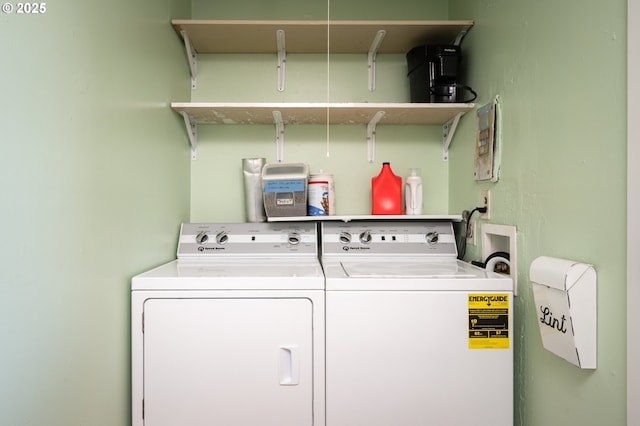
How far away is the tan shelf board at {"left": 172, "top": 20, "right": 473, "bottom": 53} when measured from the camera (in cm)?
189

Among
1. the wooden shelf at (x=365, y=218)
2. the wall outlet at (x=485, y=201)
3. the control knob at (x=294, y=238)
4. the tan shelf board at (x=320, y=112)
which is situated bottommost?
the control knob at (x=294, y=238)

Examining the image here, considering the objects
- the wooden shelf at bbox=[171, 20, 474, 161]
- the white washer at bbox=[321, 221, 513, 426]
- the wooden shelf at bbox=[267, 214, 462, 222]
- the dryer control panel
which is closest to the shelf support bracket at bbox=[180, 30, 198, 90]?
the wooden shelf at bbox=[171, 20, 474, 161]

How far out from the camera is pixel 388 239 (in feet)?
6.37

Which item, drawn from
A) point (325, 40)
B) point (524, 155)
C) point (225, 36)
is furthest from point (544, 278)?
point (225, 36)

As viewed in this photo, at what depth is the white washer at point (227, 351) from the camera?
133cm

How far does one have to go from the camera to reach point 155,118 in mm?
1703

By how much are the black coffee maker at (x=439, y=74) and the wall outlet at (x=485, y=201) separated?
0.51m

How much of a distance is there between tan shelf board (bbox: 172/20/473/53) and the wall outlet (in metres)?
0.89

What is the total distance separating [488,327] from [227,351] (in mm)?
956

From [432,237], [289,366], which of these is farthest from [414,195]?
[289,366]

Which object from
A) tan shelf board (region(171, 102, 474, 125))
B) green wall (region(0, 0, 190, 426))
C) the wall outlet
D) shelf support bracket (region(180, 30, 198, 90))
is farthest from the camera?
shelf support bracket (region(180, 30, 198, 90))

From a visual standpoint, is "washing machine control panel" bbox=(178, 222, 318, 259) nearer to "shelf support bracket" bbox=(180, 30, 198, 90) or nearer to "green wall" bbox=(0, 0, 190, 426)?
"green wall" bbox=(0, 0, 190, 426)

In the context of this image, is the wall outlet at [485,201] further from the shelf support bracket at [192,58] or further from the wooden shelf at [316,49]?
the shelf support bracket at [192,58]

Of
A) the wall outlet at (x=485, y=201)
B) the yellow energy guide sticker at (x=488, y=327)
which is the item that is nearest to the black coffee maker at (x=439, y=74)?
the wall outlet at (x=485, y=201)
